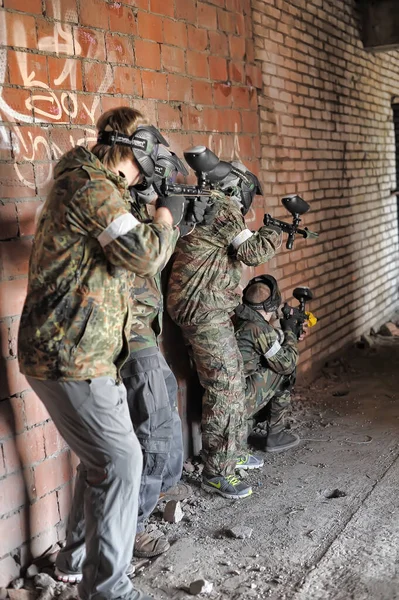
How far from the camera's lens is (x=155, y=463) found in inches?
139

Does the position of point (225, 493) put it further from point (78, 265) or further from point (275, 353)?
point (78, 265)

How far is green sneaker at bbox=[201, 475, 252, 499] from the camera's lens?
4.11 metres

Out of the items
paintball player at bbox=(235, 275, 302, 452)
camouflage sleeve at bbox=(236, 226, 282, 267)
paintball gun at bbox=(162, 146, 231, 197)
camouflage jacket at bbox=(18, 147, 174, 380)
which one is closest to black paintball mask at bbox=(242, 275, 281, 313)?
paintball player at bbox=(235, 275, 302, 452)

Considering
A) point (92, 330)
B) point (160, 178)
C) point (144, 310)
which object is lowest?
point (144, 310)

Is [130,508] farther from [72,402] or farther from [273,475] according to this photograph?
[273,475]

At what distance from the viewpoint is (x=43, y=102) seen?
333 centimetres

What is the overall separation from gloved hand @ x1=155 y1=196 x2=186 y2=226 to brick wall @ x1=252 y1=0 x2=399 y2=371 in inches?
99.5

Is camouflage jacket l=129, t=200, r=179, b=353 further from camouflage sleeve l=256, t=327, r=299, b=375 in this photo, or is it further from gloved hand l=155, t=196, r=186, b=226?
camouflage sleeve l=256, t=327, r=299, b=375

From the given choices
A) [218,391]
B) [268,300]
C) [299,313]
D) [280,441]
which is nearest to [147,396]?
[218,391]

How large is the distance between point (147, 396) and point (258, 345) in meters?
1.30

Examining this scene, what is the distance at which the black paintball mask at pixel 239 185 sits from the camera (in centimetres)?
425

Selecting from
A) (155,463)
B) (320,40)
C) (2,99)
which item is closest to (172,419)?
(155,463)

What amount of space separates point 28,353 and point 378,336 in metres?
6.42

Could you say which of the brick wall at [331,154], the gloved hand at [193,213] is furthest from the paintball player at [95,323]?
the brick wall at [331,154]
